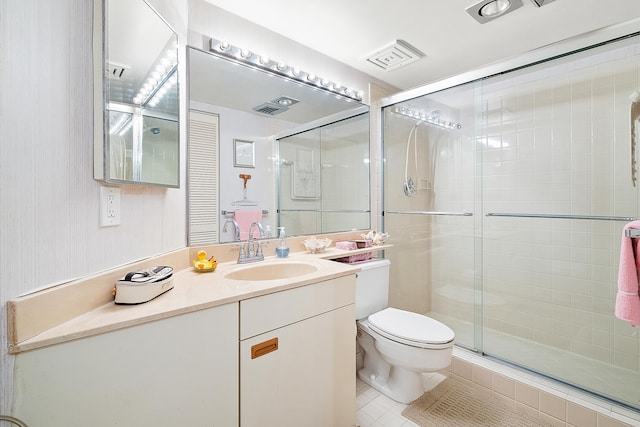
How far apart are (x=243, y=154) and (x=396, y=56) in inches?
53.0

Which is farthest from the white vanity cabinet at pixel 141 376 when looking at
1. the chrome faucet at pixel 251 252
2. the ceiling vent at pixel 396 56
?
the ceiling vent at pixel 396 56

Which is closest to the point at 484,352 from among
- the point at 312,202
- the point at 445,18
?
the point at 312,202

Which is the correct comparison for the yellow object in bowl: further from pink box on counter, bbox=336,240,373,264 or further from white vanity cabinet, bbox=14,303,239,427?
pink box on counter, bbox=336,240,373,264

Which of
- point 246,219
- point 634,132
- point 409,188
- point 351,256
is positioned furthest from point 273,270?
point 634,132

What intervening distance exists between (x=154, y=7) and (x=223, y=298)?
118cm

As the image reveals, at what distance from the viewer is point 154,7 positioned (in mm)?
1112

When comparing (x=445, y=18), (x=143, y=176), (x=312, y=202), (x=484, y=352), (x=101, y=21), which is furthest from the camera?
(x=312, y=202)

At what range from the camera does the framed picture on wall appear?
5.19 feet

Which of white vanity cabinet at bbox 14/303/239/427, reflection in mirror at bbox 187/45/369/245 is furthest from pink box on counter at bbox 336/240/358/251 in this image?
white vanity cabinet at bbox 14/303/239/427

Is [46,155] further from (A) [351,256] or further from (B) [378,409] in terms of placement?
(B) [378,409]

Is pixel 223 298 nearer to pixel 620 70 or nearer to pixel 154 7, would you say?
pixel 154 7

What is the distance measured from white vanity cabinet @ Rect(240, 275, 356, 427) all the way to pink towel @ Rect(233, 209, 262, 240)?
2.10 feet

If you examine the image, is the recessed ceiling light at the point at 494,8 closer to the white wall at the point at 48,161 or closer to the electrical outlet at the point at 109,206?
the white wall at the point at 48,161

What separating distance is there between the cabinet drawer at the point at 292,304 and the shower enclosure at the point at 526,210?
129cm
